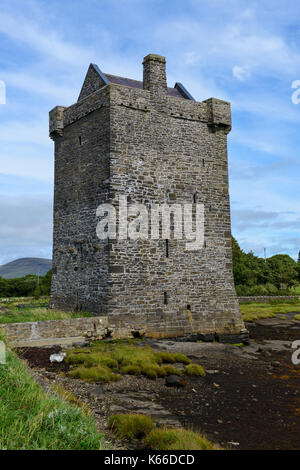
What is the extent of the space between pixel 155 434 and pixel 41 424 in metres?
2.12

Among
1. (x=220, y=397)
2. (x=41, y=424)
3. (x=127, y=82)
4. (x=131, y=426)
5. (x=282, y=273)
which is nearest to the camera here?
(x=41, y=424)

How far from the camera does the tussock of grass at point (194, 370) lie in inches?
494

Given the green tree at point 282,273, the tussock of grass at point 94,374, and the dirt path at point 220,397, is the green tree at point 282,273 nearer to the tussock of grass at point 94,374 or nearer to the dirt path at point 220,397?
the dirt path at point 220,397

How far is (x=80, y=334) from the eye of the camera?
15.4m

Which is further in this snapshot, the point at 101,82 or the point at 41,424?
the point at 101,82

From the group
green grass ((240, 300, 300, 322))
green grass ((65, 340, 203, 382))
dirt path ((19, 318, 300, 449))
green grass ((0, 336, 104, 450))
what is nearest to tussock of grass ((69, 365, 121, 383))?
green grass ((65, 340, 203, 382))

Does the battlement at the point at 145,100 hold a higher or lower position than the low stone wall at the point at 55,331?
higher

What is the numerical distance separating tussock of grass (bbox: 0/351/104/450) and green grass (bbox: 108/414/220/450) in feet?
3.65

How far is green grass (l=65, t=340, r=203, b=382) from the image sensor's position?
1134cm

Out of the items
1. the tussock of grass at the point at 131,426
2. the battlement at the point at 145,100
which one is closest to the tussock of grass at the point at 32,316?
the tussock of grass at the point at 131,426

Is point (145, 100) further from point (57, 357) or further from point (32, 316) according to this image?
point (57, 357)

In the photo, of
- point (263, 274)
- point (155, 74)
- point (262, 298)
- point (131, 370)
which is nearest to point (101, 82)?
point (155, 74)

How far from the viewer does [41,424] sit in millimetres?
5918

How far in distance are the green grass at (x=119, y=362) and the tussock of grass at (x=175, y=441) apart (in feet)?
14.4
